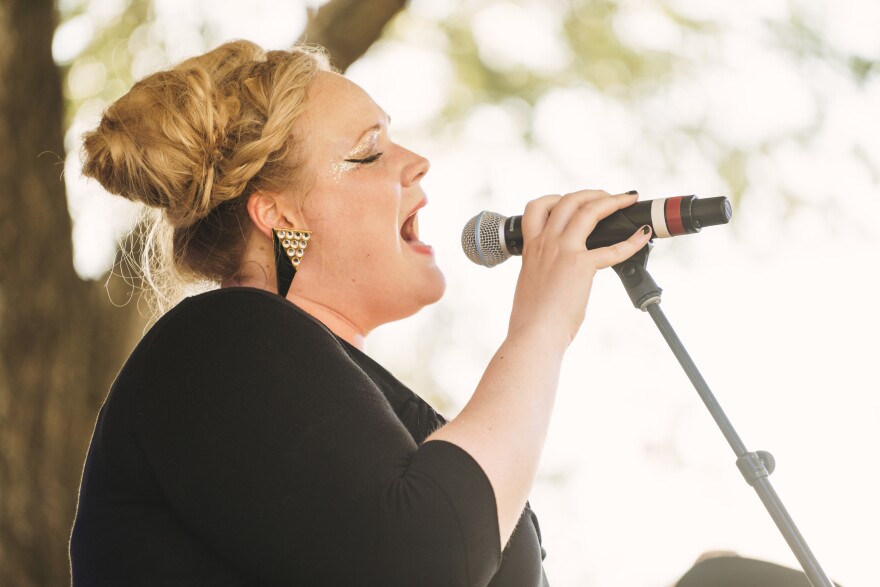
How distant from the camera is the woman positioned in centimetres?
98

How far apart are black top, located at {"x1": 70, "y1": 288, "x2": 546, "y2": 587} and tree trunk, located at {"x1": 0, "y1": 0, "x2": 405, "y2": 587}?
189 centimetres

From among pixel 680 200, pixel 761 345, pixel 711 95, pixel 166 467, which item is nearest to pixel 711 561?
pixel 680 200

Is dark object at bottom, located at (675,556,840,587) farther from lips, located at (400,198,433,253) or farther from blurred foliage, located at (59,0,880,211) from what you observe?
blurred foliage, located at (59,0,880,211)

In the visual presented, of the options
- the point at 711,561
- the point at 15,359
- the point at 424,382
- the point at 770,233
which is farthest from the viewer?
the point at 424,382

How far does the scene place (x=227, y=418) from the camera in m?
1.02

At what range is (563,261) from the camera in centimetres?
122

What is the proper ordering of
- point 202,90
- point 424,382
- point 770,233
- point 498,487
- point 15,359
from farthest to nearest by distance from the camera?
point 424,382 → point 770,233 → point 15,359 → point 202,90 → point 498,487

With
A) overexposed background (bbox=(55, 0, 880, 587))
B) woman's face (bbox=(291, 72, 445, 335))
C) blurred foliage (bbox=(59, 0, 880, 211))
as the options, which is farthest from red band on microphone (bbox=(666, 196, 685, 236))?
blurred foliage (bbox=(59, 0, 880, 211))

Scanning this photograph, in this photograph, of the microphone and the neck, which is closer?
the microphone

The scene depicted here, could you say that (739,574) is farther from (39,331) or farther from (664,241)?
(664,241)

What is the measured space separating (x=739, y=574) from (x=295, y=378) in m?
0.84

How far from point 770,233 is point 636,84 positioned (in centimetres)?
78

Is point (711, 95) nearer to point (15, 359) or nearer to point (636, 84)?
point (636, 84)

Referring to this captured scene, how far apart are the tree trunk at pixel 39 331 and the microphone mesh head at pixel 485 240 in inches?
72.4
